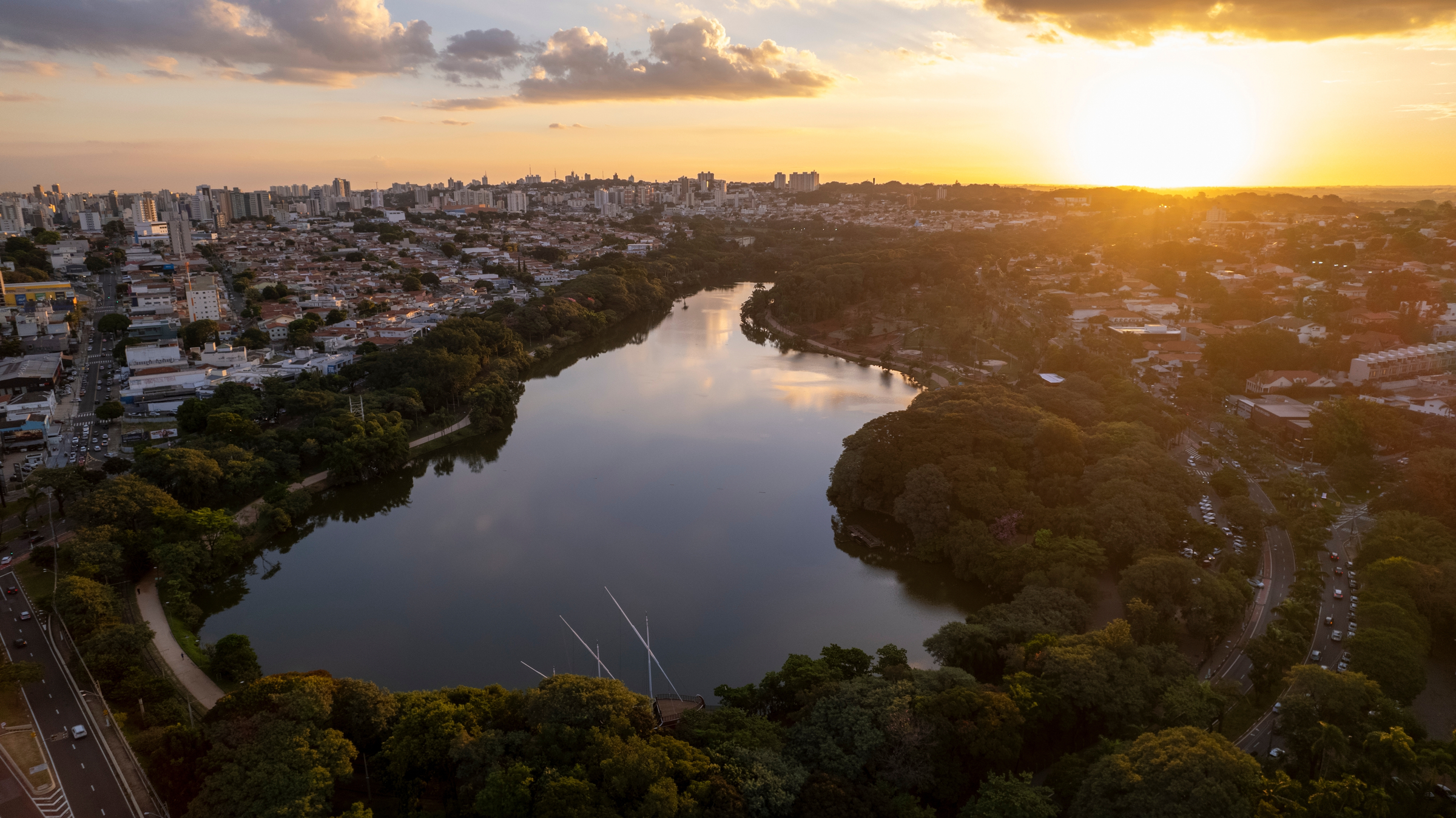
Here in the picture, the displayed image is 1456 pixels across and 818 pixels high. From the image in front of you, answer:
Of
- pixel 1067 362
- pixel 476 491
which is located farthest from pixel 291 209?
pixel 1067 362

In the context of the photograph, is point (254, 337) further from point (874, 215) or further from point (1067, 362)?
point (874, 215)

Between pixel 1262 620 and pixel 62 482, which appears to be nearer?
pixel 1262 620

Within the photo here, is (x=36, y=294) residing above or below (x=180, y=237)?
below

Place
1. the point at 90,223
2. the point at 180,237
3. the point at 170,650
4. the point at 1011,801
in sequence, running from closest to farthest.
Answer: the point at 1011,801 < the point at 170,650 < the point at 180,237 < the point at 90,223

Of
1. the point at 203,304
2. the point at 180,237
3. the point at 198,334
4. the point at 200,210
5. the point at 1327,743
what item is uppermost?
the point at 200,210

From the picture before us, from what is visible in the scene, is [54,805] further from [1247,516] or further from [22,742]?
[1247,516]

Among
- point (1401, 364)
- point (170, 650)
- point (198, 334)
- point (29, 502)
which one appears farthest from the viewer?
point (198, 334)

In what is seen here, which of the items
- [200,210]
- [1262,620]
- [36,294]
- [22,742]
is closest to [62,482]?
[22,742]
